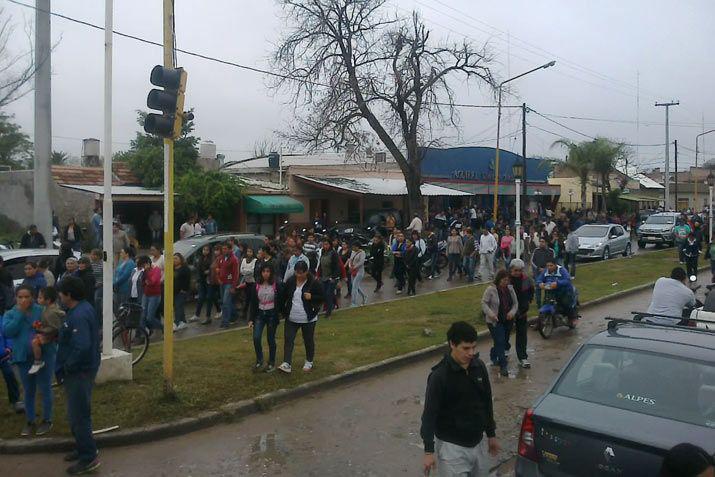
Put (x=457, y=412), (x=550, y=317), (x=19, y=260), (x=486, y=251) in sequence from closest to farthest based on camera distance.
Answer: (x=457, y=412) < (x=19, y=260) < (x=550, y=317) < (x=486, y=251)

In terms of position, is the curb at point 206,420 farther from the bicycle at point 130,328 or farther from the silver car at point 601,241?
the silver car at point 601,241

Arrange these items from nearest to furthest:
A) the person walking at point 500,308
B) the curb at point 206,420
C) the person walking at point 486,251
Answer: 1. the curb at point 206,420
2. the person walking at point 500,308
3. the person walking at point 486,251

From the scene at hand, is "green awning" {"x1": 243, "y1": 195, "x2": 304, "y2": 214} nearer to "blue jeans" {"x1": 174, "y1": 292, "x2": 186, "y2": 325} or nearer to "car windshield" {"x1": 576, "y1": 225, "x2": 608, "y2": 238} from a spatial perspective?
"car windshield" {"x1": 576, "y1": 225, "x2": 608, "y2": 238}

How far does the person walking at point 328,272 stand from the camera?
14.6 metres

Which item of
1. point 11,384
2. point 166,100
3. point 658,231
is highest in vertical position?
point 166,100

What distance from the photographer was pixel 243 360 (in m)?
10.1

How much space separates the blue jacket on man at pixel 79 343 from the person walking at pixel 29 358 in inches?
38.2

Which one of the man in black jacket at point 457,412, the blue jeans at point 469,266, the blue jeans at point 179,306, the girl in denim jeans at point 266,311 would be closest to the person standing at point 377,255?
the blue jeans at point 469,266

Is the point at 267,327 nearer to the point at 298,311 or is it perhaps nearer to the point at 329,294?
the point at 298,311

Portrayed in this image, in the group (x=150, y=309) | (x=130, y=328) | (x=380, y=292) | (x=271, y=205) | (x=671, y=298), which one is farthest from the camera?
(x=271, y=205)

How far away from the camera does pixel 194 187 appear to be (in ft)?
90.4

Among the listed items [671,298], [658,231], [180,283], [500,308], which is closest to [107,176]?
[180,283]

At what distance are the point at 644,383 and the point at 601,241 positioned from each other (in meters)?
23.8

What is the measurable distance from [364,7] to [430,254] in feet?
43.1
